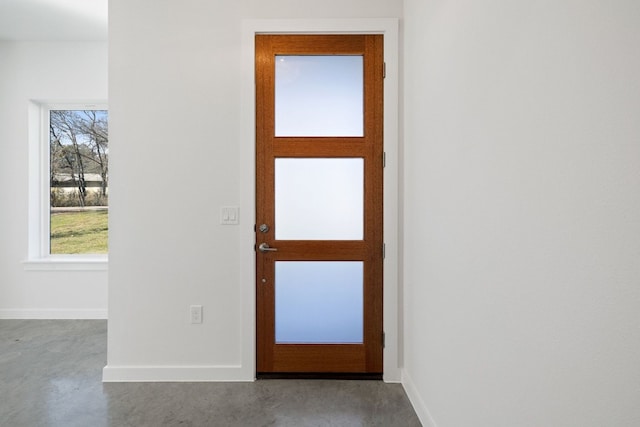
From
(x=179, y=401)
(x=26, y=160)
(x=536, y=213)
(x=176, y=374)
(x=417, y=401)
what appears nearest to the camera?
(x=536, y=213)

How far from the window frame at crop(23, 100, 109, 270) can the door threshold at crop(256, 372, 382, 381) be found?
230 cm

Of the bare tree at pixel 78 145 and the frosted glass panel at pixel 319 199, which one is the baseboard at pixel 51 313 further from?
the frosted glass panel at pixel 319 199

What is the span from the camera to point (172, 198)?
99.3 inches

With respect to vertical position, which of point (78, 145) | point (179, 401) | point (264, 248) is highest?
point (78, 145)

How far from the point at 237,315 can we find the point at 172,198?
0.91 meters

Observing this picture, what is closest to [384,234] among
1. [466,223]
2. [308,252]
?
[308,252]

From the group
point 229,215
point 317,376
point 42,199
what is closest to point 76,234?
point 42,199

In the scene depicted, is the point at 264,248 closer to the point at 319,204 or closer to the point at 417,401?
the point at 319,204

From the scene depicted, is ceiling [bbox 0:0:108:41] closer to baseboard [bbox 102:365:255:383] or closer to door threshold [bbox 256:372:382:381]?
baseboard [bbox 102:365:255:383]

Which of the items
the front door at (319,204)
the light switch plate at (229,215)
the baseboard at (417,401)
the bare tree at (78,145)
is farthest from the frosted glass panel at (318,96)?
the bare tree at (78,145)

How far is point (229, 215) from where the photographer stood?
2.53m

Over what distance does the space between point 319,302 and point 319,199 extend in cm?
71

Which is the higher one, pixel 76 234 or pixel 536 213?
pixel 536 213

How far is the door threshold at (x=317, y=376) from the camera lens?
8.29 ft
